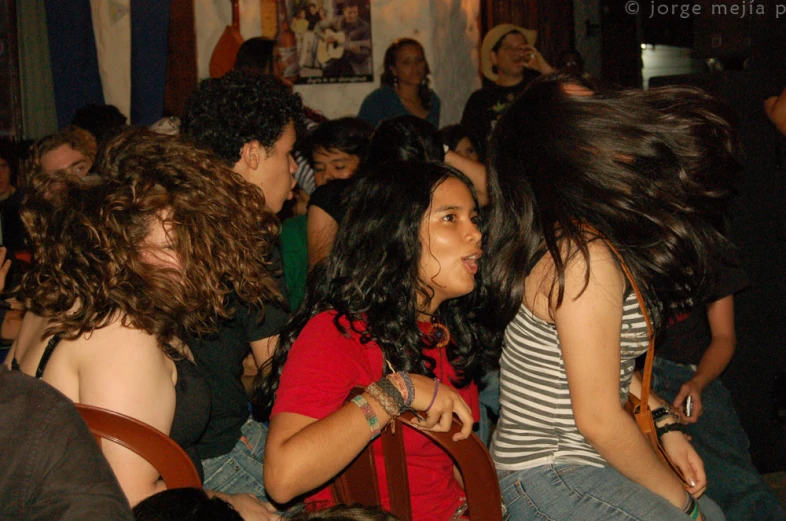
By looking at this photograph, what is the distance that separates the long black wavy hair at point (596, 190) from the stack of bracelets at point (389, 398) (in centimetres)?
37

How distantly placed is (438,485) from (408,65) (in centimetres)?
378

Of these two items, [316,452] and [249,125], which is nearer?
[316,452]

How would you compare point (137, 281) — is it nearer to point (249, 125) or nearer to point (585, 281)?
point (249, 125)

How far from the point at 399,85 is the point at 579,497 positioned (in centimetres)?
395

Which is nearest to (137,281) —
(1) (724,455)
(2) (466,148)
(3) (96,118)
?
(1) (724,455)

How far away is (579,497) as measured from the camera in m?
1.66

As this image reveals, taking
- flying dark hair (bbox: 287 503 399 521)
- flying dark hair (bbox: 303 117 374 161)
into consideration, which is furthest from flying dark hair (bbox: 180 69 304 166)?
flying dark hair (bbox: 287 503 399 521)

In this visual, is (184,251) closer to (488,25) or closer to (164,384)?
(164,384)

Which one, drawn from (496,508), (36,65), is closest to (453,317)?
(496,508)

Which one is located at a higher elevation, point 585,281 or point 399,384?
point 585,281

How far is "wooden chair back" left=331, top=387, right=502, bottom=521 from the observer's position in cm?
157

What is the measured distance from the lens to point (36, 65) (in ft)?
17.1

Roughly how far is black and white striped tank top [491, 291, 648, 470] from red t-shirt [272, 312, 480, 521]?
162 mm

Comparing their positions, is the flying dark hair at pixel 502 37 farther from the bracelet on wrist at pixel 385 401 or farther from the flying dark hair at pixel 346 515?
the flying dark hair at pixel 346 515
